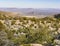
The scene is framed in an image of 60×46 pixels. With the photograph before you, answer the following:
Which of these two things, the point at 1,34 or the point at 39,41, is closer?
the point at 1,34

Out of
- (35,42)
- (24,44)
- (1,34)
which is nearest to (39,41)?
(35,42)

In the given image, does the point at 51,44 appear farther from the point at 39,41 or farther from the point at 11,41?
the point at 11,41

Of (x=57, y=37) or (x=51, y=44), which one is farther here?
(x=57, y=37)

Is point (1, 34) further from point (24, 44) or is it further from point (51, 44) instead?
point (51, 44)

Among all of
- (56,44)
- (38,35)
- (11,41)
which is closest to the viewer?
(11,41)

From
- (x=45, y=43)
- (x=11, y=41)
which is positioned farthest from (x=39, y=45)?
(x=11, y=41)

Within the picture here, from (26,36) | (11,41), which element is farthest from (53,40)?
(11,41)

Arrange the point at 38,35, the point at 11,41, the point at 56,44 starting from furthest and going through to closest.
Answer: the point at 38,35 < the point at 56,44 < the point at 11,41

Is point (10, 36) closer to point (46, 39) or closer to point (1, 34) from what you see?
point (1, 34)
